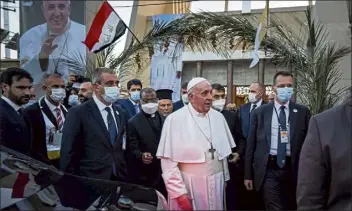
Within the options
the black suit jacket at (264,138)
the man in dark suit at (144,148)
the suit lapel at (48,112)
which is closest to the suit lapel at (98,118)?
the suit lapel at (48,112)

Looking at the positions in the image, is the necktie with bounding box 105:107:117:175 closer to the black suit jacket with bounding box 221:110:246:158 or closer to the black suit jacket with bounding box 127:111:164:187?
the black suit jacket with bounding box 127:111:164:187

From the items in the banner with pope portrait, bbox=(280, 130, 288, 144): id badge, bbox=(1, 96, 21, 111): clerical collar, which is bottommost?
bbox=(280, 130, 288, 144): id badge

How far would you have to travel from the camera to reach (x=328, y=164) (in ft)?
8.25

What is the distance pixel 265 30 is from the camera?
24.6 feet

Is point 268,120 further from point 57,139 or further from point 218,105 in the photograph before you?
point 57,139

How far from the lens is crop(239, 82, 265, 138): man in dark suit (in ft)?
24.4

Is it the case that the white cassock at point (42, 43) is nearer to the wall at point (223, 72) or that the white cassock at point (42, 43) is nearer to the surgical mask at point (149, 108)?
the wall at point (223, 72)

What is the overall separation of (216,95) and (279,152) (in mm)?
2243

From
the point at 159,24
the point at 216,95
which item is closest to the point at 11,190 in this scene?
the point at 216,95

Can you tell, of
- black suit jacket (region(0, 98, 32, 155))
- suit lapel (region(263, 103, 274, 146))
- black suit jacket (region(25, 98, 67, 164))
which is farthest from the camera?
suit lapel (region(263, 103, 274, 146))

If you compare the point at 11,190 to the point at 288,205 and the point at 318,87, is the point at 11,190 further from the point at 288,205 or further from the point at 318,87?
the point at 318,87

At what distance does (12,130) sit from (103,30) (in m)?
4.07

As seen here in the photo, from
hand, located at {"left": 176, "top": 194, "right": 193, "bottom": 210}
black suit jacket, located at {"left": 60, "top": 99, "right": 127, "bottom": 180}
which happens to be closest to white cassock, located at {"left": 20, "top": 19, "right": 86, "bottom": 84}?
black suit jacket, located at {"left": 60, "top": 99, "right": 127, "bottom": 180}

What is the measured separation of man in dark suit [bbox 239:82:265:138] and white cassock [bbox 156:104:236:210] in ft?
7.07
